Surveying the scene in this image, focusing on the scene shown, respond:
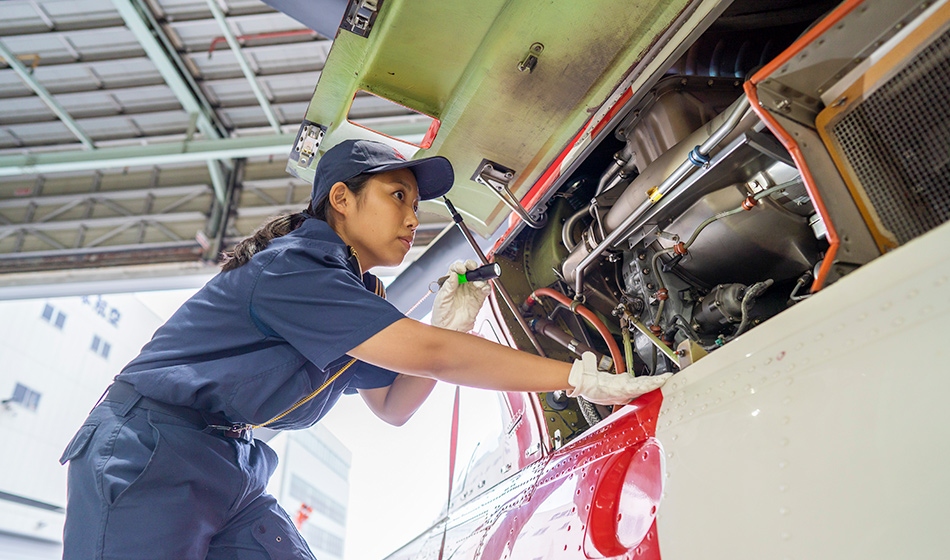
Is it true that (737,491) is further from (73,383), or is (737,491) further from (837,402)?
(73,383)

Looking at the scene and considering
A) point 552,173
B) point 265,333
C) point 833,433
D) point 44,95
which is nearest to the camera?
point 833,433

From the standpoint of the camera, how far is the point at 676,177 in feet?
5.65

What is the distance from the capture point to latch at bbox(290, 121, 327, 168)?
2564 millimetres

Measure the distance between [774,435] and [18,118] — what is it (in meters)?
11.1

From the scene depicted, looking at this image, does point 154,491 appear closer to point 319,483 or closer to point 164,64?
point 164,64

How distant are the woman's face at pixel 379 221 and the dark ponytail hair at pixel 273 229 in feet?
0.11

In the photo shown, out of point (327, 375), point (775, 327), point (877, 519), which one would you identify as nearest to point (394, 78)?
point (327, 375)

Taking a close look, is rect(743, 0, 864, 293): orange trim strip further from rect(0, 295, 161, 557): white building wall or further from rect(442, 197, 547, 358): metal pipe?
rect(0, 295, 161, 557): white building wall

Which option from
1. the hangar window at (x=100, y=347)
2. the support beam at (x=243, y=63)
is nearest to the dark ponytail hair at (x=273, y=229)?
the support beam at (x=243, y=63)

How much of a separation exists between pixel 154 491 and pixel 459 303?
51.1 inches

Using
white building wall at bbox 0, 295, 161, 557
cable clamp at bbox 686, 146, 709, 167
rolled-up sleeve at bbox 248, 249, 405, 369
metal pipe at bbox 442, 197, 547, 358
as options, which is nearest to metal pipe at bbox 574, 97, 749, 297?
cable clamp at bbox 686, 146, 709, 167

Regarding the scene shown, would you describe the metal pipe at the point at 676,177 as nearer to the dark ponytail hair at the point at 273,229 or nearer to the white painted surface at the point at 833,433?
the white painted surface at the point at 833,433

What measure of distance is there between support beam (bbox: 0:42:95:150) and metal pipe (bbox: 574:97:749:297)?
29.3 ft

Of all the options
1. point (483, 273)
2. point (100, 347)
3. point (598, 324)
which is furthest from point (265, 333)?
point (100, 347)
